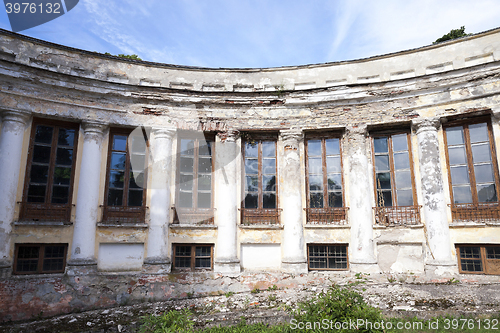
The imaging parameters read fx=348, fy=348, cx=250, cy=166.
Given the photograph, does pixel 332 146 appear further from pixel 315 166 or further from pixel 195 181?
pixel 195 181

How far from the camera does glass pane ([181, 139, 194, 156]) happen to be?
34.1 ft

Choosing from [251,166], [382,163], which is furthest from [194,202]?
[382,163]

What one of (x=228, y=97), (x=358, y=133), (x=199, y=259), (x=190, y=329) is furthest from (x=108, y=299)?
(x=358, y=133)

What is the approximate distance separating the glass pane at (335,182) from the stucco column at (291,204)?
90 cm

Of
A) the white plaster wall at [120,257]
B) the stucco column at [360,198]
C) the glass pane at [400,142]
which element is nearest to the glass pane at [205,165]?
the white plaster wall at [120,257]

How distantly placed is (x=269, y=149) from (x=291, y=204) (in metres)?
1.87

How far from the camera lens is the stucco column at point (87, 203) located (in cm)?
884

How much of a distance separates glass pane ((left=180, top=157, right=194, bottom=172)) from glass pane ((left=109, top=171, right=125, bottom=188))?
169cm

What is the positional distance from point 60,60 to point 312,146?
7.49 meters

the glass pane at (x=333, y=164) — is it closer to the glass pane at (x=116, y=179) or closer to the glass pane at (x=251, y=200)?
the glass pane at (x=251, y=200)

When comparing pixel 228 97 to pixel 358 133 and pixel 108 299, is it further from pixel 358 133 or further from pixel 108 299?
pixel 108 299

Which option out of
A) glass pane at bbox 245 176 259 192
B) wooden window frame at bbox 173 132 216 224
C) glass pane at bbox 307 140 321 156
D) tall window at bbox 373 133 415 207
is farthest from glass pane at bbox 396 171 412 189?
wooden window frame at bbox 173 132 216 224

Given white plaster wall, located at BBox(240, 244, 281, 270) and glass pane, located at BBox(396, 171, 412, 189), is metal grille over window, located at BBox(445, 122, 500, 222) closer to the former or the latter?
glass pane, located at BBox(396, 171, 412, 189)

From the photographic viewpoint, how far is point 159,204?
31.5 feet
